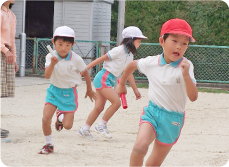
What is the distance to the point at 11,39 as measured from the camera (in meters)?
5.25

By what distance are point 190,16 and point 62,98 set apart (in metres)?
11.7

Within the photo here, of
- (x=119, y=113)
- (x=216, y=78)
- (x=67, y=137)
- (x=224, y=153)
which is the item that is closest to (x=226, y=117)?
(x=119, y=113)

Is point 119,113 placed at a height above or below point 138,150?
below

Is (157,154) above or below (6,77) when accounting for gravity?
below

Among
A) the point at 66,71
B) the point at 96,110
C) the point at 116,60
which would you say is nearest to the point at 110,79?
the point at 116,60

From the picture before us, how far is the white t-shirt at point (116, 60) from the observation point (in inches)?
221

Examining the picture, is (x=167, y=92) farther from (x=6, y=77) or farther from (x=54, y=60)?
(x=6, y=77)

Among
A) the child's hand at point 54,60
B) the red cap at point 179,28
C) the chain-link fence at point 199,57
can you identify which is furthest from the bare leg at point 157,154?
the chain-link fence at point 199,57

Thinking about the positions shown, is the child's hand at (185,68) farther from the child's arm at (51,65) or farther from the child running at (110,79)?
the child running at (110,79)

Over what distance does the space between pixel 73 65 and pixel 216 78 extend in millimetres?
8924

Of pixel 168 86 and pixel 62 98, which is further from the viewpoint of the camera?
pixel 62 98

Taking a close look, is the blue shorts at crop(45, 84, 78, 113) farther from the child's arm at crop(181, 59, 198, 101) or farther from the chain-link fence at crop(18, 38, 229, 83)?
the chain-link fence at crop(18, 38, 229, 83)

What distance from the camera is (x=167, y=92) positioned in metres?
3.38

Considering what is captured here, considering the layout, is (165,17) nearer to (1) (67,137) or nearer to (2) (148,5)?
(2) (148,5)
